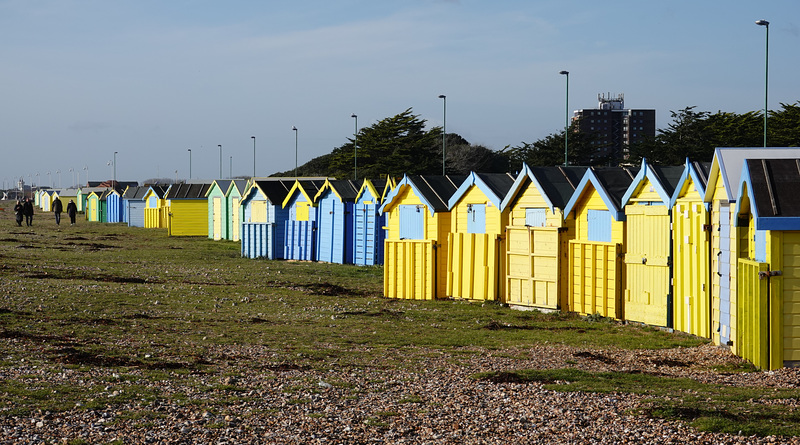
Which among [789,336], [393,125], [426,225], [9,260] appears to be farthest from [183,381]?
[393,125]

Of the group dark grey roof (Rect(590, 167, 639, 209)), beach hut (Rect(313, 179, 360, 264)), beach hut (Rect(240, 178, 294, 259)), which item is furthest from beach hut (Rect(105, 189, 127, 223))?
dark grey roof (Rect(590, 167, 639, 209))

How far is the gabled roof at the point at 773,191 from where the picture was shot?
12.4 m

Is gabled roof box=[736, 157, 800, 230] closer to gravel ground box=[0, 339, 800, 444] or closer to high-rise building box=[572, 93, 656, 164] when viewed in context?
gravel ground box=[0, 339, 800, 444]

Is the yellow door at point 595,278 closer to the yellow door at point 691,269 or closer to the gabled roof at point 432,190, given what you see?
the yellow door at point 691,269

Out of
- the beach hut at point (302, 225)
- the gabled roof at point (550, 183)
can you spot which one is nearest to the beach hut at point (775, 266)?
the gabled roof at point (550, 183)

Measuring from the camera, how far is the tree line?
61.6 metres

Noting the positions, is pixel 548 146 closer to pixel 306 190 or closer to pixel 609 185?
pixel 306 190

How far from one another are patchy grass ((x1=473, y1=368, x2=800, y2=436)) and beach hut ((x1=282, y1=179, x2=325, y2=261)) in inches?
982

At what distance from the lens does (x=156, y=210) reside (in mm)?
65438

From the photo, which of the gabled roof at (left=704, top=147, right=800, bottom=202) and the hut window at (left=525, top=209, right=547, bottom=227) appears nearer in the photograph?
the gabled roof at (left=704, top=147, right=800, bottom=202)

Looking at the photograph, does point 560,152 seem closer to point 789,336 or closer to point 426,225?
point 426,225

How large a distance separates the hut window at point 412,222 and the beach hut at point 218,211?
26.5 m

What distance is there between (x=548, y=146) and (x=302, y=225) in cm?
3929

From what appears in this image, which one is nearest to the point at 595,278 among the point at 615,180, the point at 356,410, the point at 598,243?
the point at 598,243
